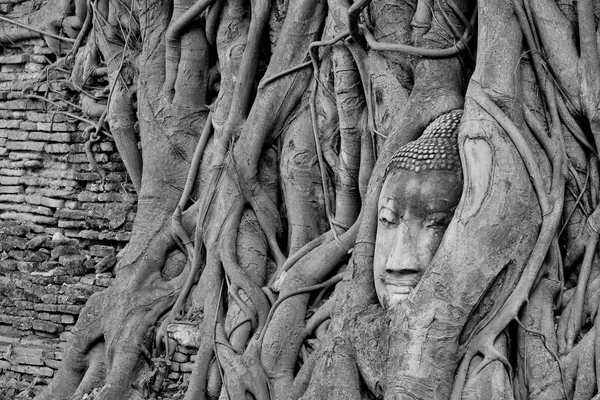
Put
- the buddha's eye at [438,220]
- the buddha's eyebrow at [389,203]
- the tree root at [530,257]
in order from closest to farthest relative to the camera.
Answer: the tree root at [530,257], the buddha's eye at [438,220], the buddha's eyebrow at [389,203]

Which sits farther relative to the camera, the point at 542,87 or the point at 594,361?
the point at 542,87

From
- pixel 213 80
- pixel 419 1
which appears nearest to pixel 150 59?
pixel 213 80

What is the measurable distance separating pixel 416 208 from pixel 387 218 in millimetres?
147

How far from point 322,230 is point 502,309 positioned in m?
1.49

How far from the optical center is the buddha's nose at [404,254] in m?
4.66

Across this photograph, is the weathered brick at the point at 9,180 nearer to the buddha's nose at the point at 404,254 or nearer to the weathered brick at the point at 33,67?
the weathered brick at the point at 33,67

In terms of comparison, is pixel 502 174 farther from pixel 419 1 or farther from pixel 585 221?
pixel 419 1

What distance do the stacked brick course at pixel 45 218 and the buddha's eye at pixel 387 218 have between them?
251 centimetres

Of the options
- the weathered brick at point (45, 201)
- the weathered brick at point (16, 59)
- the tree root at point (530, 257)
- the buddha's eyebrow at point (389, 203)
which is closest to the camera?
the tree root at point (530, 257)

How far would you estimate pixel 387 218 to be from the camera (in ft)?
15.7

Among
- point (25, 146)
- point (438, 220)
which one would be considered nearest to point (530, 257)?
point (438, 220)

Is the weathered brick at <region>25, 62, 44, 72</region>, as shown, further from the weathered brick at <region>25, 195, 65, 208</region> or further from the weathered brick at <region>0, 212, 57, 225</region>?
the weathered brick at <region>0, 212, 57, 225</region>

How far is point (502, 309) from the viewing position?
176 inches

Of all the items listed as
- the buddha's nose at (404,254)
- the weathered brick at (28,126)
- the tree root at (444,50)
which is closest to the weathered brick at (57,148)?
the weathered brick at (28,126)
